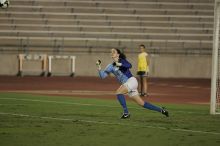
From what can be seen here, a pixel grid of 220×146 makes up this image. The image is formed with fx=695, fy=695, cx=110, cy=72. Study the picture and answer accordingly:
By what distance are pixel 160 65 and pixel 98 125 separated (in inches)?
1003

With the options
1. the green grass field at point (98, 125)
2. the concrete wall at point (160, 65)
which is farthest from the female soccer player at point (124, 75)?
the concrete wall at point (160, 65)

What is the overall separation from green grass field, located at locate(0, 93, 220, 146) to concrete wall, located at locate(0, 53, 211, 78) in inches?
700

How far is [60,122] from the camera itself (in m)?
15.7

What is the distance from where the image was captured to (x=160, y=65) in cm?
4050

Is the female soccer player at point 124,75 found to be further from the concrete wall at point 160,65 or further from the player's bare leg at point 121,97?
the concrete wall at point 160,65

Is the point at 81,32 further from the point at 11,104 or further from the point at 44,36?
the point at 11,104

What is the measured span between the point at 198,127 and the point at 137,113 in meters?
3.67

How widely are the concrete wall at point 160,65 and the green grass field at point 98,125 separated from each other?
58.4ft

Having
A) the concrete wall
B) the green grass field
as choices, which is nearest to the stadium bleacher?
the concrete wall

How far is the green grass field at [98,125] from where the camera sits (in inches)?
499

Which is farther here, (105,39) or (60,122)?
(105,39)

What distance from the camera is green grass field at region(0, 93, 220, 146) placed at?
12664 mm

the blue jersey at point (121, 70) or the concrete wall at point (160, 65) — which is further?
the concrete wall at point (160, 65)

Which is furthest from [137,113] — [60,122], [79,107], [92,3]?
[92,3]
